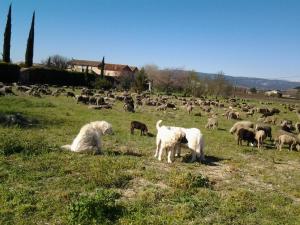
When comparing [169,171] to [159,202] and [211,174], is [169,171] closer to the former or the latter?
[211,174]

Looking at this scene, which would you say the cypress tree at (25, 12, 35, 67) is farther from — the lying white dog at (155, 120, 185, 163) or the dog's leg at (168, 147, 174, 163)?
the dog's leg at (168, 147, 174, 163)

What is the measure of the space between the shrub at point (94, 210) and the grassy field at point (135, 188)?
0.02 meters

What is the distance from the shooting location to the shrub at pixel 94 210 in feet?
25.8

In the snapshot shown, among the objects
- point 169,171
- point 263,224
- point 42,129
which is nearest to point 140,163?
point 169,171

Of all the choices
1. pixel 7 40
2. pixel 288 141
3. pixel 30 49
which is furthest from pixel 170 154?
pixel 30 49

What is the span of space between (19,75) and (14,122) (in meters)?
46.1

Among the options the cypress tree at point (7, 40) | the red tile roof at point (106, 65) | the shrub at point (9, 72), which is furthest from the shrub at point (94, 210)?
the red tile roof at point (106, 65)

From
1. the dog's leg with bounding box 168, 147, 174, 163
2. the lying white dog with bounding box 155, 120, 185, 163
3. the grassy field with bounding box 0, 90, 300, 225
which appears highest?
the lying white dog with bounding box 155, 120, 185, 163

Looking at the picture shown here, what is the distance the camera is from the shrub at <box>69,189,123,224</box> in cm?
786

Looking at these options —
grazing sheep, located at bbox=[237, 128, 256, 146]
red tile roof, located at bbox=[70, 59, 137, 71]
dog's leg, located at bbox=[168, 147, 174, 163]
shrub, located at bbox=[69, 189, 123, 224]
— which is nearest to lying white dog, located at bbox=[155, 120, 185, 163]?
dog's leg, located at bbox=[168, 147, 174, 163]

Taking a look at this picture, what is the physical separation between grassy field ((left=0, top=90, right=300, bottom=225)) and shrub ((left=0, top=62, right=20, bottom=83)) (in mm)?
45744

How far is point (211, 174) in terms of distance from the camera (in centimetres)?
1249

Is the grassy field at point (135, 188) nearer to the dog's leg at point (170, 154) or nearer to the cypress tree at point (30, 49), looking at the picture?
the dog's leg at point (170, 154)

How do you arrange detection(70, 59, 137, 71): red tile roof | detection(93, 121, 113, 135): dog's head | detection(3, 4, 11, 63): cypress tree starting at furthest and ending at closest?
detection(70, 59, 137, 71): red tile roof
detection(3, 4, 11, 63): cypress tree
detection(93, 121, 113, 135): dog's head
